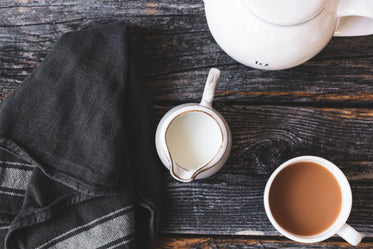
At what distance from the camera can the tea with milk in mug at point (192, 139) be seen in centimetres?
70

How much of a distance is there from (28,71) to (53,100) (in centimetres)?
13

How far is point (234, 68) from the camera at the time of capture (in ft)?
2.52

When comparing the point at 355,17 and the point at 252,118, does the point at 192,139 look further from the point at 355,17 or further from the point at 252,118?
the point at 355,17

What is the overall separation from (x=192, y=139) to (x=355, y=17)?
33cm

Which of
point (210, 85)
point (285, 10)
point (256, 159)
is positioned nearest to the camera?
point (285, 10)

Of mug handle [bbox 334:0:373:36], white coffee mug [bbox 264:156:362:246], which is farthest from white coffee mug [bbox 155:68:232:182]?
mug handle [bbox 334:0:373:36]

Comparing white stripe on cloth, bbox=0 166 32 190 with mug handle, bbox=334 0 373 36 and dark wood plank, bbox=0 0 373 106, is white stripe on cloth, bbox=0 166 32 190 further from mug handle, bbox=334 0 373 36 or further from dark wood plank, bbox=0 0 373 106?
mug handle, bbox=334 0 373 36

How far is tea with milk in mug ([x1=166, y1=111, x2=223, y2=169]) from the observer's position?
70cm

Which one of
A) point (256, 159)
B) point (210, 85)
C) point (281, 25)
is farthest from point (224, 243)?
point (281, 25)

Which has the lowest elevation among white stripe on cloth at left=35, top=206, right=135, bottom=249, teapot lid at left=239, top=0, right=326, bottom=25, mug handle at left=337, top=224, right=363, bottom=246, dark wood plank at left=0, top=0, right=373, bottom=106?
mug handle at left=337, top=224, right=363, bottom=246

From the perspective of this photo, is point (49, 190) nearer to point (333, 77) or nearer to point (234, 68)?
point (234, 68)

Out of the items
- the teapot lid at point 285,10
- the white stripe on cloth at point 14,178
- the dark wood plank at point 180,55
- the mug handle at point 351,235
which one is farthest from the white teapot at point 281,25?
the white stripe on cloth at point 14,178

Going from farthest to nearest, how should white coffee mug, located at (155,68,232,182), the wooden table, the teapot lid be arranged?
the wooden table < white coffee mug, located at (155,68,232,182) < the teapot lid

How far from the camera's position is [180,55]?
2.54 ft
